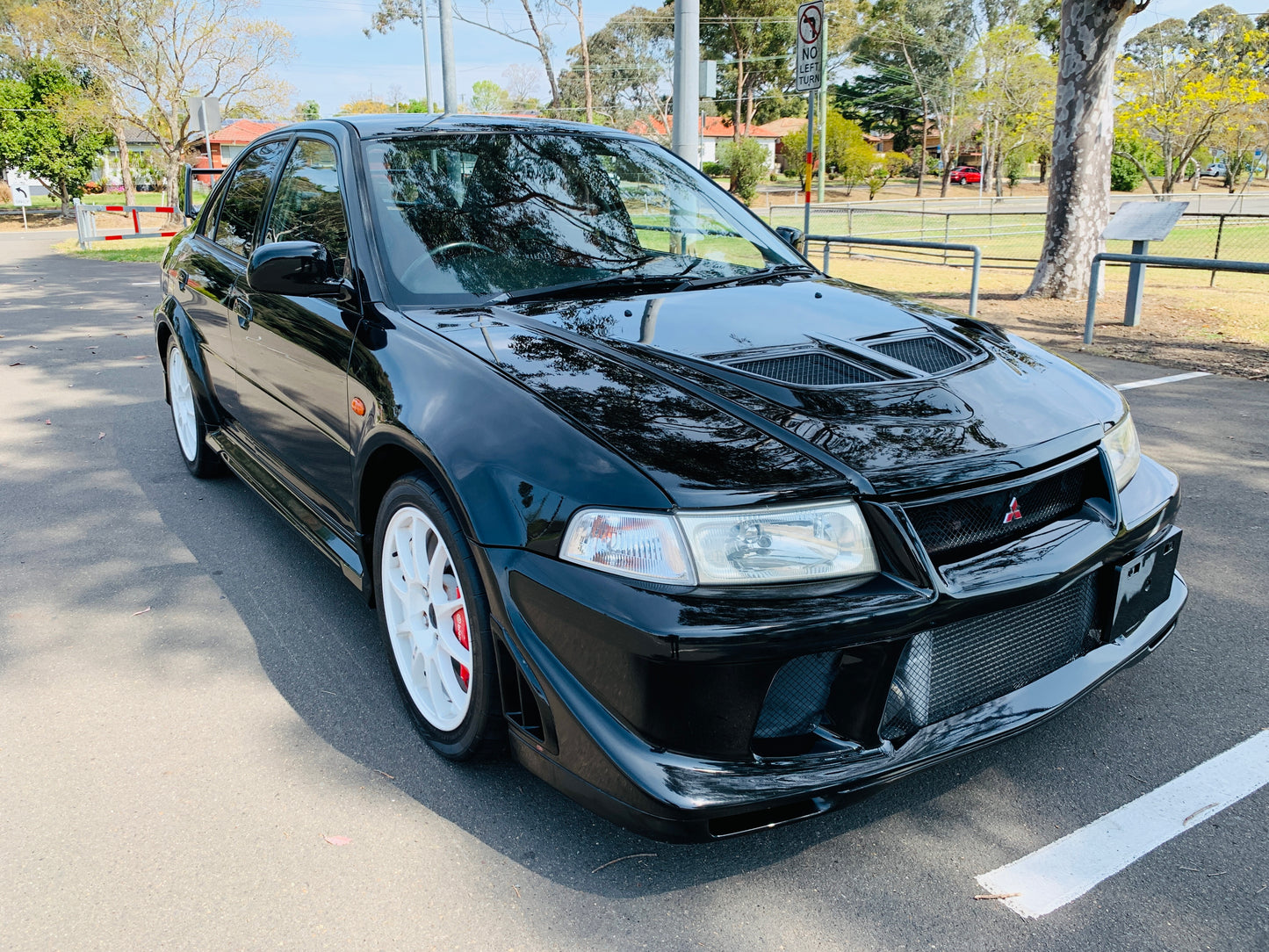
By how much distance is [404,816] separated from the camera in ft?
8.18

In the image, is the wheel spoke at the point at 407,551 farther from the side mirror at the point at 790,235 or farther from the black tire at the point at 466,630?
the side mirror at the point at 790,235

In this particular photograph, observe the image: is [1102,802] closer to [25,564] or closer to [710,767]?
[710,767]

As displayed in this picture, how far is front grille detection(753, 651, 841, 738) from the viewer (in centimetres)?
201

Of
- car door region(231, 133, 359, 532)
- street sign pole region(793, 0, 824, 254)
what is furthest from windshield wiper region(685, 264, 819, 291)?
street sign pole region(793, 0, 824, 254)

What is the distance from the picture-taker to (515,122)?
3.77m

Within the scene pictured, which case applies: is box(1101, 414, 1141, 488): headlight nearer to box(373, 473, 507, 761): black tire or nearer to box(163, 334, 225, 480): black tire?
box(373, 473, 507, 761): black tire

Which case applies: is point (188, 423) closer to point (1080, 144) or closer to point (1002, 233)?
point (1080, 144)

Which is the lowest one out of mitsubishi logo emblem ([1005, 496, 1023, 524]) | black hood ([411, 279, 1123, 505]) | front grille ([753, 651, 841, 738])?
front grille ([753, 651, 841, 738])

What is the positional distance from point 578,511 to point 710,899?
2.99 ft

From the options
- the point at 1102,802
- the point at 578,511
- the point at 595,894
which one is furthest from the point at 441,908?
the point at 1102,802

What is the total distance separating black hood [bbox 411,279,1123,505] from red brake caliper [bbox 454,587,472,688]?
2.02 ft

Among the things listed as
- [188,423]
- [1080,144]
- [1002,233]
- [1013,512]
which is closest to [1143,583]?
[1013,512]

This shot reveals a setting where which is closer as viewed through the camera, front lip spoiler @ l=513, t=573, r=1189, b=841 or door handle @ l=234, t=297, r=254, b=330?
front lip spoiler @ l=513, t=573, r=1189, b=841

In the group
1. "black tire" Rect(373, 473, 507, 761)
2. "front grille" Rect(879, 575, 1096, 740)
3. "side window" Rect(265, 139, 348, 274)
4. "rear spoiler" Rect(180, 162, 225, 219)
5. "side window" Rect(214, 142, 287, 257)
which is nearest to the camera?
"front grille" Rect(879, 575, 1096, 740)
